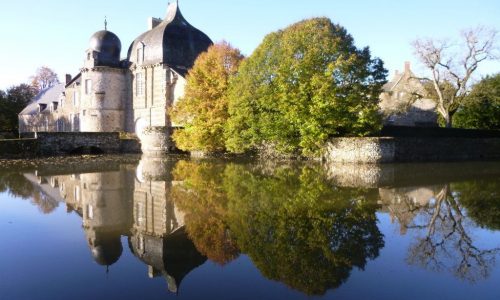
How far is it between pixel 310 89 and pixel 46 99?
4030cm

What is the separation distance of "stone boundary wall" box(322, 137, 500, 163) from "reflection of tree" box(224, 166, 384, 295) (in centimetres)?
1028

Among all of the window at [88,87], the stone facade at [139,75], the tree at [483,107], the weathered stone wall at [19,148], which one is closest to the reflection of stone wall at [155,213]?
the weathered stone wall at [19,148]

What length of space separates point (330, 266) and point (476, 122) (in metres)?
38.8

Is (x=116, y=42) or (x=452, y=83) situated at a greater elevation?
(x=116, y=42)

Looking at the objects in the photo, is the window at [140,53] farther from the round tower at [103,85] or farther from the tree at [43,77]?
the tree at [43,77]

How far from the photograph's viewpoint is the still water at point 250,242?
5.15m

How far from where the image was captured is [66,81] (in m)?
48.3

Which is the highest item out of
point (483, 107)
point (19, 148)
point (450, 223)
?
point (483, 107)

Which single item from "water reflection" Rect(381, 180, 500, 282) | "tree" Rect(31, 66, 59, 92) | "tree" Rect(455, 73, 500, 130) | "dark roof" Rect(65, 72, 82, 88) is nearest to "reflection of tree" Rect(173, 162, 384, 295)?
"water reflection" Rect(381, 180, 500, 282)

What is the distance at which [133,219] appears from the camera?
8.41m

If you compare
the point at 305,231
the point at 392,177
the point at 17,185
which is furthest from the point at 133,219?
the point at 392,177

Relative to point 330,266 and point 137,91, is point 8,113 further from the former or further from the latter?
point 330,266

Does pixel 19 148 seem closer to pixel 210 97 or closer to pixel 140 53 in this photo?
pixel 210 97

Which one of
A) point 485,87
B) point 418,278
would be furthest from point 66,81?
point 418,278
